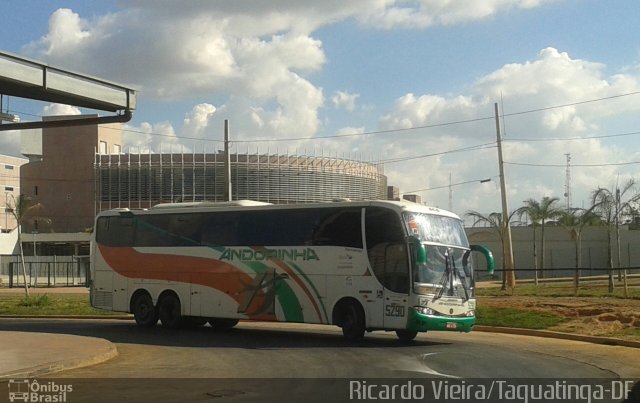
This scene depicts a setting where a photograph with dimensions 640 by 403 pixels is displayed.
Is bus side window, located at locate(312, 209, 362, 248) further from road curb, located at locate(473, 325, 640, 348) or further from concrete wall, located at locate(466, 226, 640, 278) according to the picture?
concrete wall, located at locate(466, 226, 640, 278)

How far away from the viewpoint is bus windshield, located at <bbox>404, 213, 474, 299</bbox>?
19688mm

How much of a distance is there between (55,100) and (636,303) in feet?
69.0

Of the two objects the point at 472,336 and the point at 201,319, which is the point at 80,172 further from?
the point at 472,336

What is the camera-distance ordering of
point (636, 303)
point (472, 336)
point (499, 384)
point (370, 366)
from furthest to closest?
1. point (636, 303)
2. point (472, 336)
3. point (370, 366)
4. point (499, 384)

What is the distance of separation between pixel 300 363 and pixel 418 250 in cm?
506

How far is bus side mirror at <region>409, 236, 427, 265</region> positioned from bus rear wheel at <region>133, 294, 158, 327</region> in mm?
9118

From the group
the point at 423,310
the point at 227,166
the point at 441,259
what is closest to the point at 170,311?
the point at 423,310

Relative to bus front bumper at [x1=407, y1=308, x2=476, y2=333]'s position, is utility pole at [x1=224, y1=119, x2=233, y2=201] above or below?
above

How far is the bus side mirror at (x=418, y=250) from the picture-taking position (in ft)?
63.6

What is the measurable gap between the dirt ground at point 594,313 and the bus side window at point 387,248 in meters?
5.77

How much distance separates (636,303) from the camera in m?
28.5

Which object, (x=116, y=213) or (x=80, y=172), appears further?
(x=80, y=172)

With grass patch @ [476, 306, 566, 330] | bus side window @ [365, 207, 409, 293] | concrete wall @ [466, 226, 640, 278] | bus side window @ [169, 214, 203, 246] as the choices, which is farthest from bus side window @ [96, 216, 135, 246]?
concrete wall @ [466, 226, 640, 278]

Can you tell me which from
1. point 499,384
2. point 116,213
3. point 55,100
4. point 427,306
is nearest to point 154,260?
point 116,213
